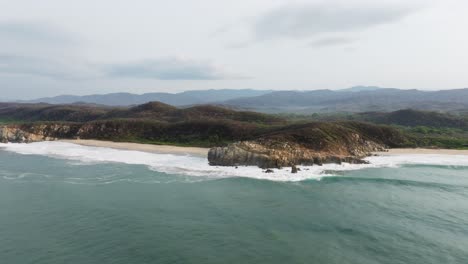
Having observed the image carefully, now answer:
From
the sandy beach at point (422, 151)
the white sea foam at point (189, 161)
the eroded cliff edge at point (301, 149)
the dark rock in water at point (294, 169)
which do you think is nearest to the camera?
the white sea foam at point (189, 161)

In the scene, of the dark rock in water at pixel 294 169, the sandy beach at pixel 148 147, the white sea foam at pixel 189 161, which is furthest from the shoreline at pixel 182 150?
the dark rock in water at pixel 294 169

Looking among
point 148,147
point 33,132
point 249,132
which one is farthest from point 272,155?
point 33,132

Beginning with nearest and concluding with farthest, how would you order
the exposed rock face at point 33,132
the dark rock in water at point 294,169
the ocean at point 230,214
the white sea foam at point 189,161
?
1. the ocean at point 230,214
2. the white sea foam at point 189,161
3. the dark rock in water at point 294,169
4. the exposed rock face at point 33,132

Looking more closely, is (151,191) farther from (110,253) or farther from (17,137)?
(17,137)

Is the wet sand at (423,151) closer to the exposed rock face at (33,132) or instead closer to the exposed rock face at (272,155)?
the exposed rock face at (272,155)

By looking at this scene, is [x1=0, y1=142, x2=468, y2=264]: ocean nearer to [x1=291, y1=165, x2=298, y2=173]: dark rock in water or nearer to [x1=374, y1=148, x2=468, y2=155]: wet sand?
[x1=291, y1=165, x2=298, y2=173]: dark rock in water

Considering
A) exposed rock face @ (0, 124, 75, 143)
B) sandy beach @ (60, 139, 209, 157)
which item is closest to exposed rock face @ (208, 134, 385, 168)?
sandy beach @ (60, 139, 209, 157)
